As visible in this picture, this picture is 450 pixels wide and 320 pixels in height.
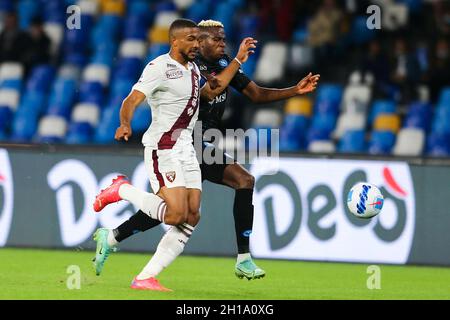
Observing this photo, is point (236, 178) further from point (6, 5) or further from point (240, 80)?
point (6, 5)

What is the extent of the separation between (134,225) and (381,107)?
613cm

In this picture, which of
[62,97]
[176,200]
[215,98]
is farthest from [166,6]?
[176,200]

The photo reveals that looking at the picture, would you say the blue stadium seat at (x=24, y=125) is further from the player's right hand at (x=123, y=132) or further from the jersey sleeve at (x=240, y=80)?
the player's right hand at (x=123, y=132)

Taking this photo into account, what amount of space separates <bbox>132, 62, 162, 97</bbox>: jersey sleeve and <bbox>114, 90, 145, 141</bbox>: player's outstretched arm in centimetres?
6

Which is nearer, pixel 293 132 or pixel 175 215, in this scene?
pixel 175 215

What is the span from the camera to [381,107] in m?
14.1

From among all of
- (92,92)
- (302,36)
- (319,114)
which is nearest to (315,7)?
(302,36)

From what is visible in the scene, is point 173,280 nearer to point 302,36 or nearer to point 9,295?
point 9,295

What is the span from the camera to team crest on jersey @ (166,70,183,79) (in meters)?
8.20

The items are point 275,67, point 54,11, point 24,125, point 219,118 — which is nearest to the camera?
point 219,118

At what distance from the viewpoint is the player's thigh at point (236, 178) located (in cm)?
905

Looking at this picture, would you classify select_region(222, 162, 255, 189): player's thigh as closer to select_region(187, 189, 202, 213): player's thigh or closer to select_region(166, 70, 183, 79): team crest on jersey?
select_region(187, 189, 202, 213): player's thigh

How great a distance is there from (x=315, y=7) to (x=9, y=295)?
8617mm
